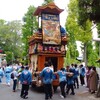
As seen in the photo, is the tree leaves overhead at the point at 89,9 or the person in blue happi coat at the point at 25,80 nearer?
the tree leaves overhead at the point at 89,9

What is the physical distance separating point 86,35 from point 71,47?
1391cm

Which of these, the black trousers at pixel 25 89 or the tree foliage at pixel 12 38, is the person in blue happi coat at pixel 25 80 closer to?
the black trousers at pixel 25 89

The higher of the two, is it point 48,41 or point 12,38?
point 12,38

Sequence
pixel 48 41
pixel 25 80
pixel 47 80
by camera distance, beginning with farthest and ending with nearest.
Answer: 1. pixel 48 41
2. pixel 25 80
3. pixel 47 80

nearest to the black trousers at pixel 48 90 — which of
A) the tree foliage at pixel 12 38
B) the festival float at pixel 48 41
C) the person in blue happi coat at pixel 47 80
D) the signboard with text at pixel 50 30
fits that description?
the person in blue happi coat at pixel 47 80

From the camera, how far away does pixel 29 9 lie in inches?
1900

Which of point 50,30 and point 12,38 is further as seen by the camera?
point 12,38

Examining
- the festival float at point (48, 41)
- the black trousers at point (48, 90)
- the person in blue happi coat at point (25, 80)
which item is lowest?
the black trousers at point (48, 90)

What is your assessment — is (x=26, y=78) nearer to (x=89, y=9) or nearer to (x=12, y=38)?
(x=89, y=9)

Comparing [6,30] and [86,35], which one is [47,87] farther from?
[6,30]

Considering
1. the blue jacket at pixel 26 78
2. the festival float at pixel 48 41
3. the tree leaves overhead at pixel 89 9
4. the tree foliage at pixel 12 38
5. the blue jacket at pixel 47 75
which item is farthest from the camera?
the tree foliage at pixel 12 38

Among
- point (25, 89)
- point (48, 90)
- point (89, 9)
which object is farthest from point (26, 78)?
point (89, 9)

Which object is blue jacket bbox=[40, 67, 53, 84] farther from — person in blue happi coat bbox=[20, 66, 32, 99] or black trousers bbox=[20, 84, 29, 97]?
black trousers bbox=[20, 84, 29, 97]

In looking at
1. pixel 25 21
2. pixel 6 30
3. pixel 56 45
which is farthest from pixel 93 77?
pixel 6 30
